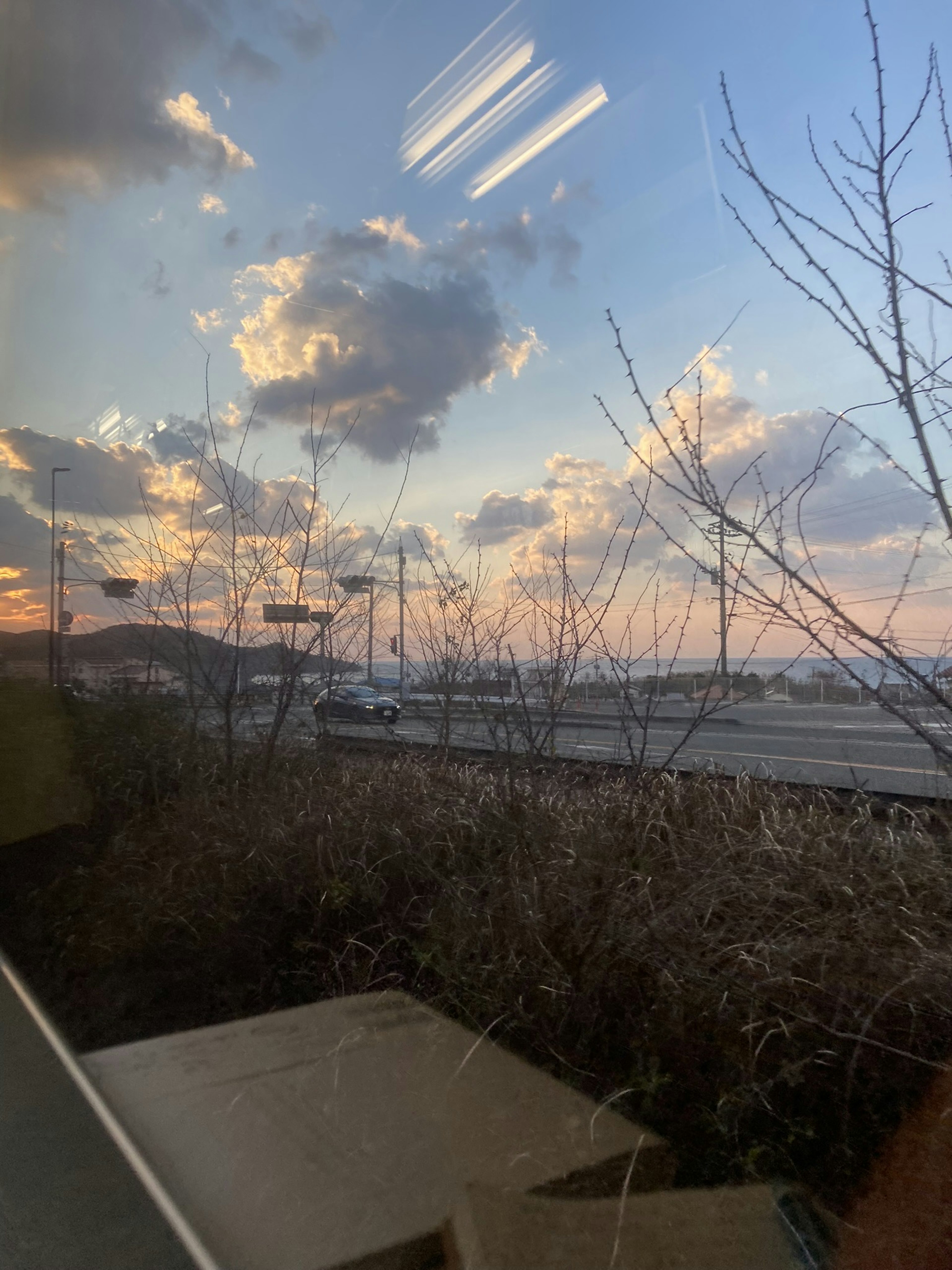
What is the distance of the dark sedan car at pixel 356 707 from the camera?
9.61 meters

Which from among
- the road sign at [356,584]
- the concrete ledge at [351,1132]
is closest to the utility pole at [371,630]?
the road sign at [356,584]

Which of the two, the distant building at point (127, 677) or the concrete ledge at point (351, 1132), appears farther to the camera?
the distant building at point (127, 677)

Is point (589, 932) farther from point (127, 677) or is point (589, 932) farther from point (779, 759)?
point (779, 759)

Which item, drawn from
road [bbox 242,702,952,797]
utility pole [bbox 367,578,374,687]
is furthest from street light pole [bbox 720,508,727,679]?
utility pole [bbox 367,578,374,687]

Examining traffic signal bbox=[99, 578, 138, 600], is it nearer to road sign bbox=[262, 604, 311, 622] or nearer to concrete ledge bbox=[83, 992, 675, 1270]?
road sign bbox=[262, 604, 311, 622]

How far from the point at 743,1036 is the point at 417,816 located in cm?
326

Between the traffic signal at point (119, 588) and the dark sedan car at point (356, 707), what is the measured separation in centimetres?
206

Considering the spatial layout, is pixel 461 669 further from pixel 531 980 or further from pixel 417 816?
pixel 531 980

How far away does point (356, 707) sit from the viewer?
10.1 m

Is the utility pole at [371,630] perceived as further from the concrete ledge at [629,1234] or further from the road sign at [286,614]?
the concrete ledge at [629,1234]

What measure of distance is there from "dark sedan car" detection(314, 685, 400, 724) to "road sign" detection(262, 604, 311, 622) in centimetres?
100

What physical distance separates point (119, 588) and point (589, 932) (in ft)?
22.1

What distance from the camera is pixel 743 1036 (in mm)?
3535

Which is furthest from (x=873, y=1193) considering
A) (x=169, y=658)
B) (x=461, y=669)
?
(x=169, y=658)
